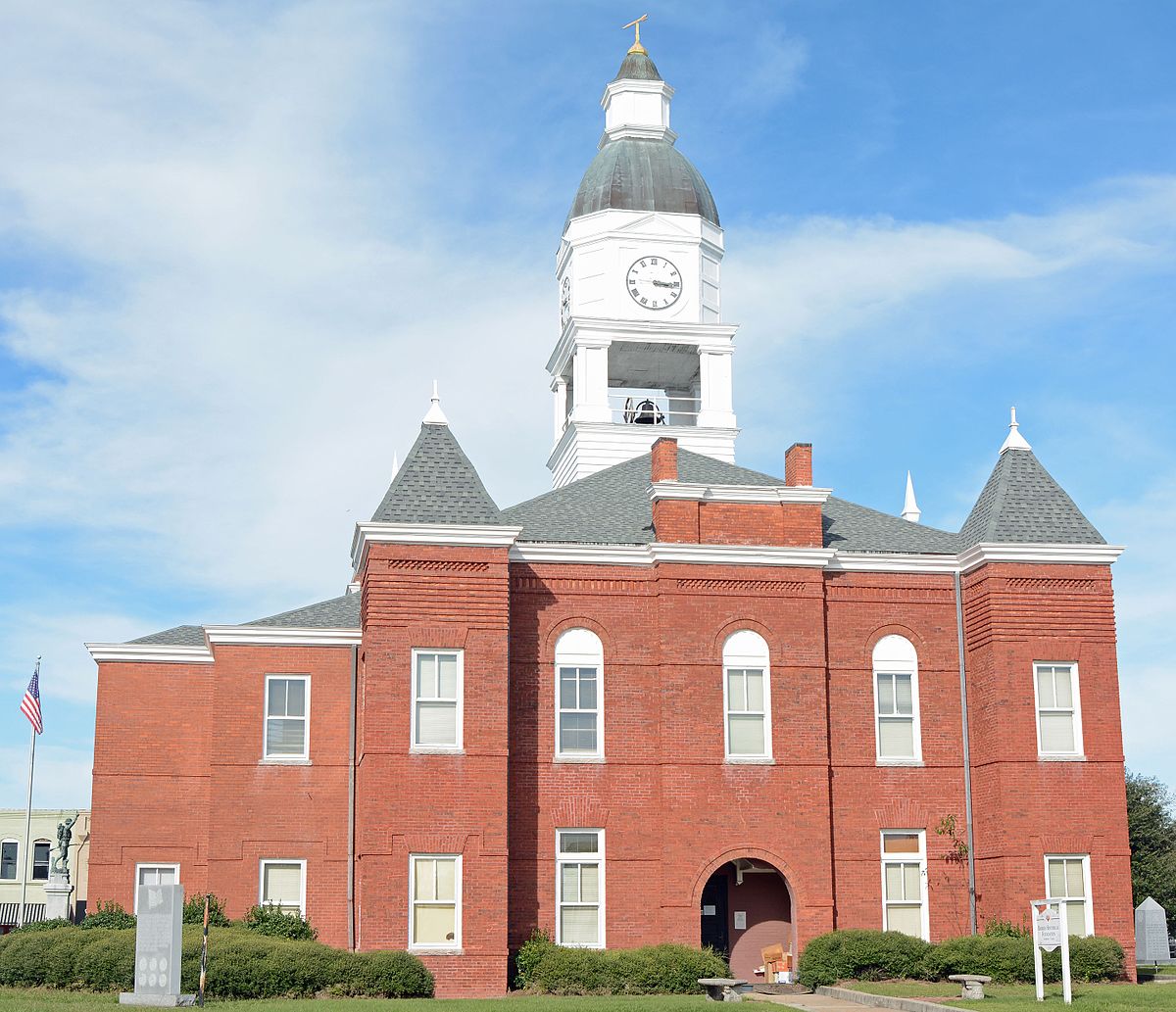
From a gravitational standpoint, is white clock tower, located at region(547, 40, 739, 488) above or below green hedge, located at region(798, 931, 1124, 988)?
above

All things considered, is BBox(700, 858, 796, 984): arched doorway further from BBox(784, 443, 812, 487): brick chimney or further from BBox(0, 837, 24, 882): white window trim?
BBox(0, 837, 24, 882): white window trim

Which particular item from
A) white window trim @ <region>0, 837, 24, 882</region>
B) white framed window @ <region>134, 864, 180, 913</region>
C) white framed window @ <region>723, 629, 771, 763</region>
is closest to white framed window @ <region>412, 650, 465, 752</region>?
white framed window @ <region>723, 629, 771, 763</region>

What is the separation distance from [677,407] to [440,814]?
63.8ft

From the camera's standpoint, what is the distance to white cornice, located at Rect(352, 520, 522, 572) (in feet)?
106

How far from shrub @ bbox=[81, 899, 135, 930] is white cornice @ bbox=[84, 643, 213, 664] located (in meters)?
5.72

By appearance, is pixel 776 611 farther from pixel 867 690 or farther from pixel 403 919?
pixel 403 919

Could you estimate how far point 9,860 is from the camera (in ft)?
257

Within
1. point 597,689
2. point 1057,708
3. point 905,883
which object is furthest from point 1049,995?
point 597,689

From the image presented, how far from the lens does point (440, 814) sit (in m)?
31.7

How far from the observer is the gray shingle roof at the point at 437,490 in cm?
3300

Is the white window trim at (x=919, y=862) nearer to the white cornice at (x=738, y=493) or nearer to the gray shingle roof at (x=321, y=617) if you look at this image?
the white cornice at (x=738, y=493)

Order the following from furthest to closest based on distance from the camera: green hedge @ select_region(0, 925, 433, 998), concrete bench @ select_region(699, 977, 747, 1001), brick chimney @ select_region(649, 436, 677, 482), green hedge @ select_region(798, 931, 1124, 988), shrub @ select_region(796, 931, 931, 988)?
brick chimney @ select_region(649, 436, 677, 482)
shrub @ select_region(796, 931, 931, 988)
green hedge @ select_region(798, 931, 1124, 988)
concrete bench @ select_region(699, 977, 747, 1001)
green hedge @ select_region(0, 925, 433, 998)

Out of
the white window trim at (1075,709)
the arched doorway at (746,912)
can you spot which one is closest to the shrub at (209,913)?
the arched doorway at (746,912)

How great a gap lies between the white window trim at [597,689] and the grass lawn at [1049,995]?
6.95 meters
